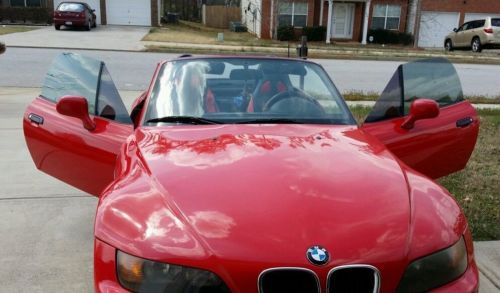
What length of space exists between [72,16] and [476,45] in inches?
928

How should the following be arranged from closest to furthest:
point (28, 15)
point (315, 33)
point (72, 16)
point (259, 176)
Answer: point (259, 176) → point (72, 16) → point (315, 33) → point (28, 15)

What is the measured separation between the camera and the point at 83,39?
2550 cm

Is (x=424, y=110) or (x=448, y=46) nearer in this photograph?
(x=424, y=110)

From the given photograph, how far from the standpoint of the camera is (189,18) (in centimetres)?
4919

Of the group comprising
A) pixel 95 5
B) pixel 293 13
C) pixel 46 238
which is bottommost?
pixel 46 238

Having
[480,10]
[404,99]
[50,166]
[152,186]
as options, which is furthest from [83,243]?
[480,10]

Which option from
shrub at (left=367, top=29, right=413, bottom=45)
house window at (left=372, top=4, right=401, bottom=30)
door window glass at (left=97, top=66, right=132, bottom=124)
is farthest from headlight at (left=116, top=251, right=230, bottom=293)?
house window at (left=372, top=4, right=401, bottom=30)

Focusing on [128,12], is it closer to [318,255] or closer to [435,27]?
[435,27]

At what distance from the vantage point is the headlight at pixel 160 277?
197cm

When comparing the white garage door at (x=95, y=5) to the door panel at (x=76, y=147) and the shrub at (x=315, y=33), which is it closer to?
the shrub at (x=315, y=33)

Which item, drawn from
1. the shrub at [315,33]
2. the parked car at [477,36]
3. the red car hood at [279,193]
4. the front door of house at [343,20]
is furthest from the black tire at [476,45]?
the red car hood at [279,193]

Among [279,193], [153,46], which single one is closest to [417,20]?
[153,46]

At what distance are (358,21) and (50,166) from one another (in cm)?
3264

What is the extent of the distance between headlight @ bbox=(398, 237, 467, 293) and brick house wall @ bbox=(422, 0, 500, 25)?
3616 cm
